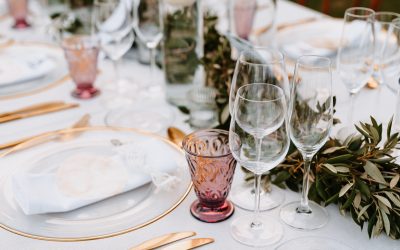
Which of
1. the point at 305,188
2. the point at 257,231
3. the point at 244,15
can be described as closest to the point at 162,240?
the point at 257,231

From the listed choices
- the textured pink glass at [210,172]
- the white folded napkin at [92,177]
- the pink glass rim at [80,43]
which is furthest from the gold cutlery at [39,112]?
the textured pink glass at [210,172]

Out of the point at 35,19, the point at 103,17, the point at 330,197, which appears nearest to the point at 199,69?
the point at 103,17

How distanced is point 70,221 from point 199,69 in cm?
57

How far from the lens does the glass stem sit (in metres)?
0.90

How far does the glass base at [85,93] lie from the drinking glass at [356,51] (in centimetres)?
63

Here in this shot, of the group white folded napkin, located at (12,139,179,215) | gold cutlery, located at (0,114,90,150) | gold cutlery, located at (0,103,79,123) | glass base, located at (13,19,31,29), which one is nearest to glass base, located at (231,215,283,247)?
white folded napkin, located at (12,139,179,215)

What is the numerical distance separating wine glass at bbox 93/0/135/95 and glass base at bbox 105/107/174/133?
0.53 ft

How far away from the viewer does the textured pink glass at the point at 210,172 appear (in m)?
0.90

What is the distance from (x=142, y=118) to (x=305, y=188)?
0.50 m

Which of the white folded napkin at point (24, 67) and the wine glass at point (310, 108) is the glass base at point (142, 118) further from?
the wine glass at point (310, 108)

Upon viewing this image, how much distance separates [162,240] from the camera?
0.86m

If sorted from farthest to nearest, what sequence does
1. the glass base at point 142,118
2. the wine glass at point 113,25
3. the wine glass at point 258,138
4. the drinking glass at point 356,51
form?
the wine glass at point 113,25, the glass base at point 142,118, the drinking glass at point 356,51, the wine glass at point 258,138

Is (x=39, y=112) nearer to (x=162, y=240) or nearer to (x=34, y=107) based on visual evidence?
(x=34, y=107)

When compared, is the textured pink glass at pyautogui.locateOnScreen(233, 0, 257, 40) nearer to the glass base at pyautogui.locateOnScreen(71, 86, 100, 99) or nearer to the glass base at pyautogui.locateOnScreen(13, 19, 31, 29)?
the glass base at pyautogui.locateOnScreen(71, 86, 100, 99)
